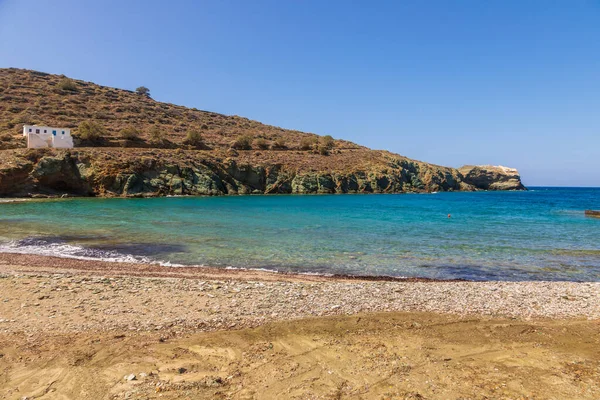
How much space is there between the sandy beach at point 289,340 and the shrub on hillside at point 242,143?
253ft

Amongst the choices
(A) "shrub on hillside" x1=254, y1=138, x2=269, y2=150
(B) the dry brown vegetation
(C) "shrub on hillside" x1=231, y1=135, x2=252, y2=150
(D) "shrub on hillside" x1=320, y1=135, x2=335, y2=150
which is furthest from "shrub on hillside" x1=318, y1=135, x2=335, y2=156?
(C) "shrub on hillside" x1=231, y1=135, x2=252, y2=150

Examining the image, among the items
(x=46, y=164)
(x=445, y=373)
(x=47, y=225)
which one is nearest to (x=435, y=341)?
(x=445, y=373)

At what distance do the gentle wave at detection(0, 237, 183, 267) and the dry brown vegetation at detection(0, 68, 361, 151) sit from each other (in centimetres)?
5412

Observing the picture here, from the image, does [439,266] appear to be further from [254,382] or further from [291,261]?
[254,382]

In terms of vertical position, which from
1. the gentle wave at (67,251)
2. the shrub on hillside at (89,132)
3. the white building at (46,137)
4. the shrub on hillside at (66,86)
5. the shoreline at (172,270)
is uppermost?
the shrub on hillside at (66,86)

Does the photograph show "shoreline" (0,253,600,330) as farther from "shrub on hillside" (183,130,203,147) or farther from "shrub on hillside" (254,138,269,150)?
"shrub on hillside" (254,138,269,150)

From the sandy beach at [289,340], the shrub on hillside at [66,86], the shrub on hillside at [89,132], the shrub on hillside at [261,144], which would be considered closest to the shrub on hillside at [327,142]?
the shrub on hillside at [261,144]

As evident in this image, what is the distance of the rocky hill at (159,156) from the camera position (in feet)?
187

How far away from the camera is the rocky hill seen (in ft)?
187

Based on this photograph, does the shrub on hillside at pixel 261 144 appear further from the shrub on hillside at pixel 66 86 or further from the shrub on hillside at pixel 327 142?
the shrub on hillside at pixel 66 86

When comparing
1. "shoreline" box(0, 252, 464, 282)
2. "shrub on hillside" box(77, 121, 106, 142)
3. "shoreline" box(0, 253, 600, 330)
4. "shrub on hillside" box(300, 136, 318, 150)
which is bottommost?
"shoreline" box(0, 252, 464, 282)

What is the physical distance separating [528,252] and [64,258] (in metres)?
23.0

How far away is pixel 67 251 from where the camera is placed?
16.9 m

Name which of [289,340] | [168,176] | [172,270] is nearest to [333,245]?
[172,270]
